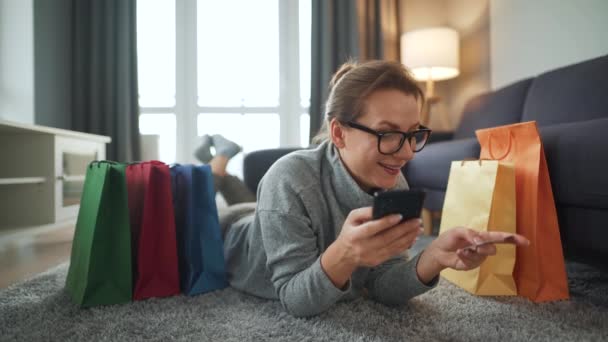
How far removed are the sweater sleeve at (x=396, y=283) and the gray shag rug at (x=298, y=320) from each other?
3 centimetres

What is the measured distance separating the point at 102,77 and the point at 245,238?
2573mm

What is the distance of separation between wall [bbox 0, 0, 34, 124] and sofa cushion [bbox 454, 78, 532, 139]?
8.92 ft

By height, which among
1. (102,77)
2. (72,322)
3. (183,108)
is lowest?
(72,322)

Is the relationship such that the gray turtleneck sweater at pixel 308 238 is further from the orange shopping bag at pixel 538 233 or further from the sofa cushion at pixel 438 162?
the sofa cushion at pixel 438 162

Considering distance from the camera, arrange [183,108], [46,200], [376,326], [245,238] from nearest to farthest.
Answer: [376,326]
[245,238]
[46,200]
[183,108]

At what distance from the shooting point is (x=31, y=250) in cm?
155

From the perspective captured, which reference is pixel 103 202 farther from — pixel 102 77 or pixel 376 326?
pixel 102 77

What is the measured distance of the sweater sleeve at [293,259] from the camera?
726 mm

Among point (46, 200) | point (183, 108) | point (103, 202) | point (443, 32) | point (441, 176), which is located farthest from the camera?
point (183, 108)

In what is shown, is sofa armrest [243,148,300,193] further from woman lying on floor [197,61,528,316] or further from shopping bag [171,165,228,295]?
woman lying on floor [197,61,528,316]

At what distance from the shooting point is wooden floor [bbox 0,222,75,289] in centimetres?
121

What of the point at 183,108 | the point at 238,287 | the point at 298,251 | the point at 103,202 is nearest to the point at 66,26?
the point at 183,108

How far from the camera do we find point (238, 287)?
99 centimetres

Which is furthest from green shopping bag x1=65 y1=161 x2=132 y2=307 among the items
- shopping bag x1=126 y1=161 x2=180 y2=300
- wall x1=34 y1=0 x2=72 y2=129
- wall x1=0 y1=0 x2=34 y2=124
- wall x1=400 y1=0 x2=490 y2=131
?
wall x1=400 y1=0 x2=490 y2=131
